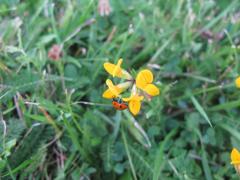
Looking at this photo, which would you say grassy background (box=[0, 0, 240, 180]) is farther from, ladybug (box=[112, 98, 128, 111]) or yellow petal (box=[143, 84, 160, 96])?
yellow petal (box=[143, 84, 160, 96])

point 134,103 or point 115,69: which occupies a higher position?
point 115,69

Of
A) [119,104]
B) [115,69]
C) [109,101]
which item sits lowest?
[109,101]

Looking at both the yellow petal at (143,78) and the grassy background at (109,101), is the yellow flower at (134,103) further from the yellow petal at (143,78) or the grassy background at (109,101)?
the grassy background at (109,101)

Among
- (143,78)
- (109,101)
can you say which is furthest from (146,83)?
(109,101)

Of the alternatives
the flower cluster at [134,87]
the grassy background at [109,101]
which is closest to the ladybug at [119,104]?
the flower cluster at [134,87]

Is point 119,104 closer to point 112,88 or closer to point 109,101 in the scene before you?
point 112,88

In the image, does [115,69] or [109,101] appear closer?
[115,69]
